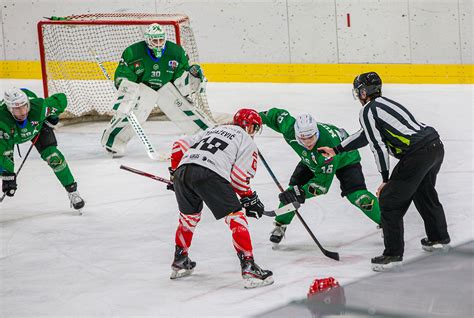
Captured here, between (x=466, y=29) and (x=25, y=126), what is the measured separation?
5776 mm

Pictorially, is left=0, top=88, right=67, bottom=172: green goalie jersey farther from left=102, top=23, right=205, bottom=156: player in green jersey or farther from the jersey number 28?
left=102, top=23, right=205, bottom=156: player in green jersey

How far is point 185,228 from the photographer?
576cm

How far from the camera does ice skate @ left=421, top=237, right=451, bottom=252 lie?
6.17m

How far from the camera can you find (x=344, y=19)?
12.0 meters

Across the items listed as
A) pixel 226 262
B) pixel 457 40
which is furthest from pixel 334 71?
pixel 226 262

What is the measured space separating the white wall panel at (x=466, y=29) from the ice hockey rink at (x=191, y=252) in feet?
5.84

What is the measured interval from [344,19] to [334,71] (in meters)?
0.61

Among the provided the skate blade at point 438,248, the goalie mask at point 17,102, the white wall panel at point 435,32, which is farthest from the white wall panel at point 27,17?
the skate blade at point 438,248

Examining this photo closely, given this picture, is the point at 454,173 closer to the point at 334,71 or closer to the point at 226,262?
the point at 226,262

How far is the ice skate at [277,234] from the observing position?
6.42m

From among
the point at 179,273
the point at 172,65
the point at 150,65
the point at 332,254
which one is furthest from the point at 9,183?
the point at 172,65

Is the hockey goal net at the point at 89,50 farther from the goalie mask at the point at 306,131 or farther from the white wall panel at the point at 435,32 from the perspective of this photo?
the goalie mask at the point at 306,131

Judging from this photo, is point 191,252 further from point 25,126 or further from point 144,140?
point 144,140

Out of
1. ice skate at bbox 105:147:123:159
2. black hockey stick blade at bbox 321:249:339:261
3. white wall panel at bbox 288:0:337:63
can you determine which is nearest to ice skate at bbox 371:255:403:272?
black hockey stick blade at bbox 321:249:339:261
